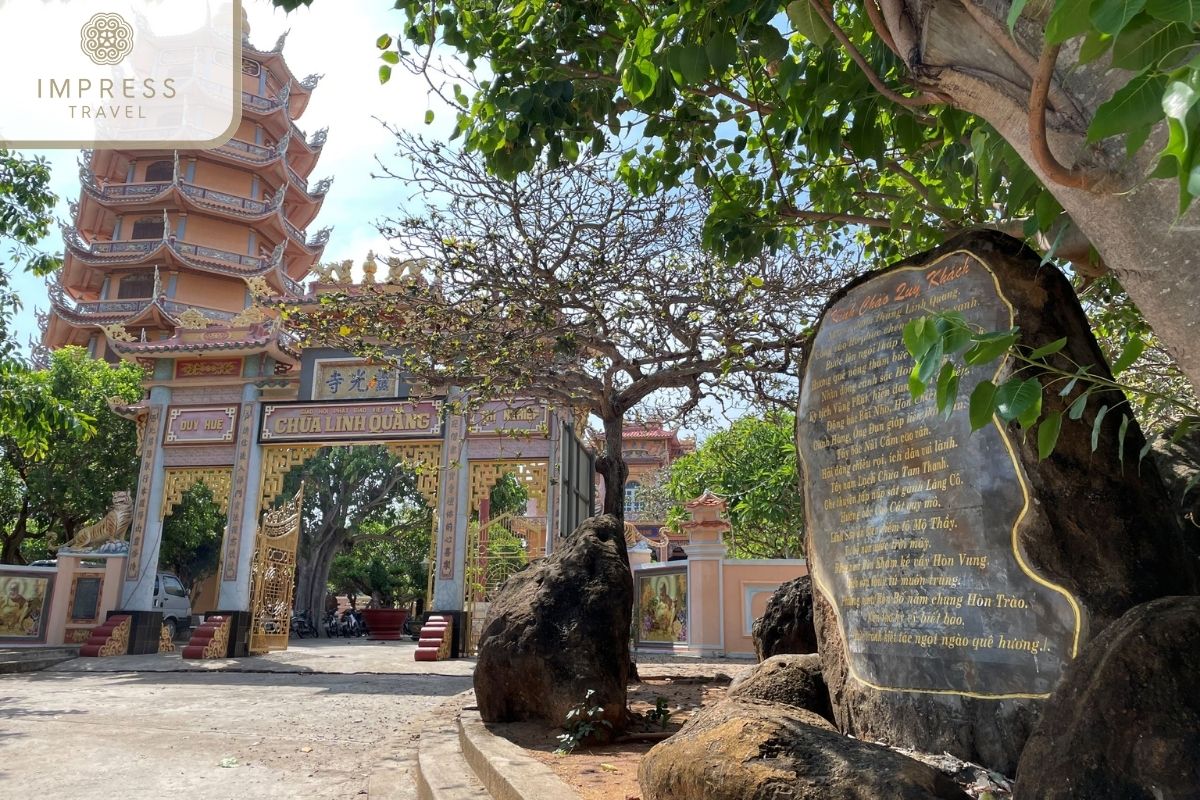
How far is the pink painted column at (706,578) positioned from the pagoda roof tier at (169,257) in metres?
17.8

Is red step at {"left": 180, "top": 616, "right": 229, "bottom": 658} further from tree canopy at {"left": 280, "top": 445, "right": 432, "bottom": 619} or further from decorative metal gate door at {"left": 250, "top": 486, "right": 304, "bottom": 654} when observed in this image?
tree canopy at {"left": 280, "top": 445, "right": 432, "bottom": 619}

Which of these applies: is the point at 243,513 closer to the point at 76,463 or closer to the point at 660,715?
the point at 76,463

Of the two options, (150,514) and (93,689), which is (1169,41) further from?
(150,514)

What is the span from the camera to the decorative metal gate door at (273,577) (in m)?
13.6

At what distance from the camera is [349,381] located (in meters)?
14.2

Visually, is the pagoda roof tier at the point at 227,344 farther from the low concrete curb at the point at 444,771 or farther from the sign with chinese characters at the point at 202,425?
the low concrete curb at the point at 444,771

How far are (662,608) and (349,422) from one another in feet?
21.4

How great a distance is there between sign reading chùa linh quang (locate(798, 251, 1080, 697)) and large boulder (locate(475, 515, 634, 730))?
1.40 m

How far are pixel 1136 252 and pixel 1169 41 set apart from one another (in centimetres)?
59

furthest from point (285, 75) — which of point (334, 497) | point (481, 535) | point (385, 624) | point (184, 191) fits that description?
point (481, 535)

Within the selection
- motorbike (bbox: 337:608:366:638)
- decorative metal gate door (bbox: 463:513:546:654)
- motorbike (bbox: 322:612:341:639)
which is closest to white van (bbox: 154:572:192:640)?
motorbike (bbox: 322:612:341:639)

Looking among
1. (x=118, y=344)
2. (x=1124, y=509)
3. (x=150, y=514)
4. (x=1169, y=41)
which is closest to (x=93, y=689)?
(x=150, y=514)

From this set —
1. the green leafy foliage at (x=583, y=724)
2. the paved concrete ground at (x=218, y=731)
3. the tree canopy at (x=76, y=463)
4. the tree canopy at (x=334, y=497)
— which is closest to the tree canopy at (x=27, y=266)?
the paved concrete ground at (x=218, y=731)

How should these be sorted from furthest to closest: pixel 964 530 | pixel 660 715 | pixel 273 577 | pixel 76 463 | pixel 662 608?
pixel 76 463 < pixel 662 608 < pixel 273 577 < pixel 660 715 < pixel 964 530
